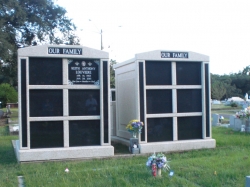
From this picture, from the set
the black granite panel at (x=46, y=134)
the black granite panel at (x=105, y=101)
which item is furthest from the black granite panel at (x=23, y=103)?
the black granite panel at (x=105, y=101)

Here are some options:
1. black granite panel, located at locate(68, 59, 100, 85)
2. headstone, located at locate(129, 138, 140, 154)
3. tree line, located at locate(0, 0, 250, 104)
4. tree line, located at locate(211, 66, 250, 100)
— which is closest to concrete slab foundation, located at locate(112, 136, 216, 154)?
headstone, located at locate(129, 138, 140, 154)

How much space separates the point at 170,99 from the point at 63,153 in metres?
3.55

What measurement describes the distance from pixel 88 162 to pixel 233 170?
3538 millimetres

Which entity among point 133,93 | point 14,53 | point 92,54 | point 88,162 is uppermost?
point 14,53

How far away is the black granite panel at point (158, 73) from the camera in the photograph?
35.1 ft

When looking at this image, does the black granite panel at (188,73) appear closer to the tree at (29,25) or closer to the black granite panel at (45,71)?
the black granite panel at (45,71)

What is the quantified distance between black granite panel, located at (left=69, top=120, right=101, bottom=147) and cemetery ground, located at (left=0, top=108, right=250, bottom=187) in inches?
24.3

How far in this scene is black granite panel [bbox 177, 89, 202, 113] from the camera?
11000 millimetres

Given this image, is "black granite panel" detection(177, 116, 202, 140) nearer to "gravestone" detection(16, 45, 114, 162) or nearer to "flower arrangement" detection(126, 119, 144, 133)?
"flower arrangement" detection(126, 119, 144, 133)

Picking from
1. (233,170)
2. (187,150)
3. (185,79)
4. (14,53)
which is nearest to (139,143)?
(187,150)

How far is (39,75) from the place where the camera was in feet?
31.4

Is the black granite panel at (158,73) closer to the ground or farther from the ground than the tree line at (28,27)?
closer to the ground

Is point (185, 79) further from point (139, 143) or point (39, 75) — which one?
point (39, 75)

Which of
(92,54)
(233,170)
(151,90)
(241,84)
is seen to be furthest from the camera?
(241,84)
